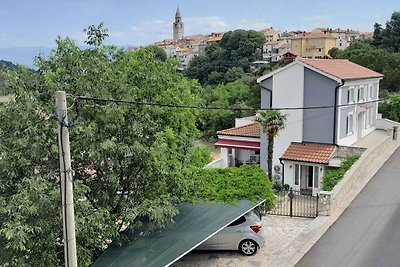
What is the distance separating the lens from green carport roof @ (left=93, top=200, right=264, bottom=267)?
10.9m

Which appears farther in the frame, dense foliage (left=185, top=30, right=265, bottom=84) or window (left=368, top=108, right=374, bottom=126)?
dense foliage (left=185, top=30, right=265, bottom=84)

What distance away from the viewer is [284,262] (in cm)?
1325

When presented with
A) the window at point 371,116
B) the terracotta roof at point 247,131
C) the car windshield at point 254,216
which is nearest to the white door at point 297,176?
the terracotta roof at point 247,131

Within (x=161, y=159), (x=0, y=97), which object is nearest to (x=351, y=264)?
(x=161, y=159)

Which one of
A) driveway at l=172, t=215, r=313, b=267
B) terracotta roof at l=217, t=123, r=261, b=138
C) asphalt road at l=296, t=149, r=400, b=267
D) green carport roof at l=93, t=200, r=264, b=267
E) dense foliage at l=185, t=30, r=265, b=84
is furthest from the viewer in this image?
dense foliage at l=185, t=30, r=265, b=84

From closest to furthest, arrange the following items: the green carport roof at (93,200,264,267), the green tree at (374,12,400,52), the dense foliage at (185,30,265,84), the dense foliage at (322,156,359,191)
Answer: the green carport roof at (93,200,264,267), the dense foliage at (322,156,359,191), the green tree at (374,12,400,52), the dense foliage at (185,30,265,84)

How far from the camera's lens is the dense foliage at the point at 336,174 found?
71.0ft

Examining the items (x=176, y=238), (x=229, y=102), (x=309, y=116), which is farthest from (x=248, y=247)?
(x=229, y=102)

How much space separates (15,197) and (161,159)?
11.6ft

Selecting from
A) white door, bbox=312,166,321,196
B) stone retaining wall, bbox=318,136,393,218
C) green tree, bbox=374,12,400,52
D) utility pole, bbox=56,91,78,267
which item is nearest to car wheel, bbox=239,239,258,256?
stone retaining wall, bbox=318,136,393,218

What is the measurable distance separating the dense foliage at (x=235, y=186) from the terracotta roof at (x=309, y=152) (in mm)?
10211

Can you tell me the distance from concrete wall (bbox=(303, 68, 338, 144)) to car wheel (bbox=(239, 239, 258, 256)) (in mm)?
13601

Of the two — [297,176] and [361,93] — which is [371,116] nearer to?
[361,93]

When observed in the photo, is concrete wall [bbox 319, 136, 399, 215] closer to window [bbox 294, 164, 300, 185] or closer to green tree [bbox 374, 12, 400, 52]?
window [bbox 294, 164, 300, 185]
